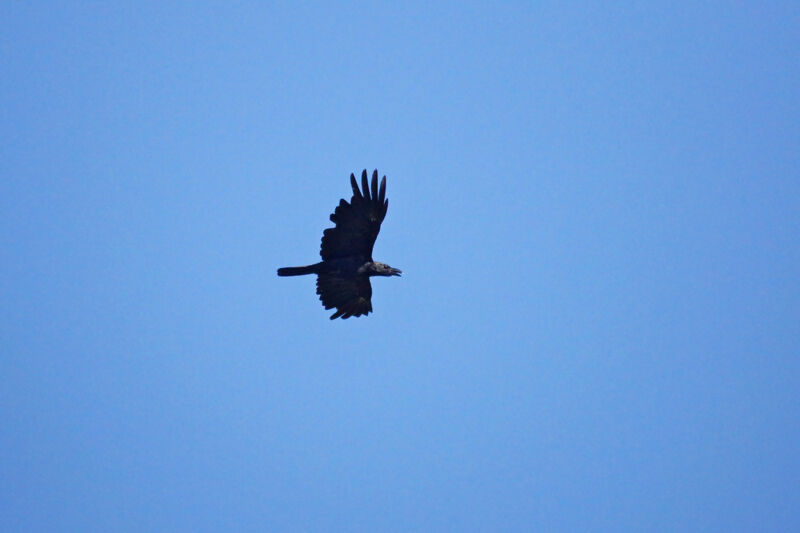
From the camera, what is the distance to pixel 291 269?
22938mm

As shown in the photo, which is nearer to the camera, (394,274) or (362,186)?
A: (362,186)

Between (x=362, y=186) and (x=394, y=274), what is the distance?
3237mm

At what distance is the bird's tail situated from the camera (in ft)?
75.0

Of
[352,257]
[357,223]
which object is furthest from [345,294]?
[357,223]

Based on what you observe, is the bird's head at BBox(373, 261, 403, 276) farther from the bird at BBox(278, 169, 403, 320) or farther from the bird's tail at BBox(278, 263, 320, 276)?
the bird's tail at BBox(278, 263, 320, 276)

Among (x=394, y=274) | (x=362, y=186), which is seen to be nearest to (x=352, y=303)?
(x=394, y=274)

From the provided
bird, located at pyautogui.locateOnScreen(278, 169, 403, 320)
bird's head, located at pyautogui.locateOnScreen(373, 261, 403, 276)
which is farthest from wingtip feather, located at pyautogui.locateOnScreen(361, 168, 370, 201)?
bird's head, located at pyautogui.locateOnScreen(373, 261, 403, 276)

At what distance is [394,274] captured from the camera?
76.9 ft

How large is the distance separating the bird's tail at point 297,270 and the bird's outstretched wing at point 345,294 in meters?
0.54

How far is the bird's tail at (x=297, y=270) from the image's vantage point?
22875 mm

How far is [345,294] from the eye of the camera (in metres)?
23.8

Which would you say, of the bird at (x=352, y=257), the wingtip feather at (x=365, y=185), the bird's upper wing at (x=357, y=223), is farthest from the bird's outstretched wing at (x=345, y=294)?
the wingtip feather at (x=365, y=185)

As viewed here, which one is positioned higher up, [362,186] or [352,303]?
[362,186]

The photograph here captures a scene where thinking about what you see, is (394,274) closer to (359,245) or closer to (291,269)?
(359,245)
